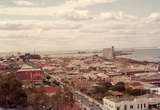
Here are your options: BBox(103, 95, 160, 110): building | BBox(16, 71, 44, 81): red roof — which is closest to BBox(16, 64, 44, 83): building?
BBox(16, 71, 44, 81): red roof

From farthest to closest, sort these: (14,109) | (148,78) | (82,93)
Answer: (148,78) < (82,93) < (14,109)

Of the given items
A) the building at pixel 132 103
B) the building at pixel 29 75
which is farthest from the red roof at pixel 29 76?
the building at pixel 132 103

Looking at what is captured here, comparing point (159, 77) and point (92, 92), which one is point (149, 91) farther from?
point (159, 77)

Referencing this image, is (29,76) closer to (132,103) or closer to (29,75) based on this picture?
(29,75)

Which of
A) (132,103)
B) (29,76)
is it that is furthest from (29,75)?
(132,103)

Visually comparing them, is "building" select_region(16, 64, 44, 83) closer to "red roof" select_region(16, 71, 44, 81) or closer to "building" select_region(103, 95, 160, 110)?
"red roof" select_region(16, 71, 44, 81)

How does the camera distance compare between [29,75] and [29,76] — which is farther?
[29,75]

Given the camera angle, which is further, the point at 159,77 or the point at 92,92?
the point at 159,77

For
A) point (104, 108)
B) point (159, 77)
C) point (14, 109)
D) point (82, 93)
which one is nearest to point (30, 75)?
point (82, 93)
